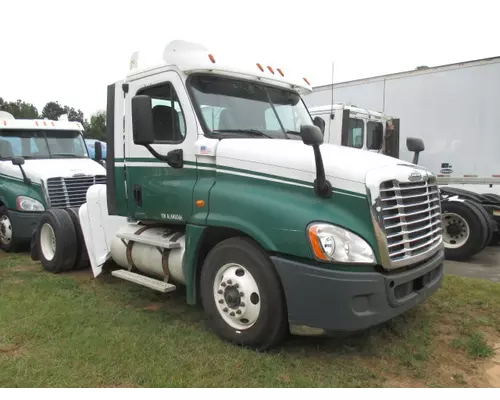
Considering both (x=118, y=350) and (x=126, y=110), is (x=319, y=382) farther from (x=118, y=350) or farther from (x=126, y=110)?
(x=126, y=110)

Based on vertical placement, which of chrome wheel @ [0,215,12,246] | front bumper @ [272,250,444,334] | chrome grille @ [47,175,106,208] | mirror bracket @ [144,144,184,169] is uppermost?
mirror bracket @ [144,144,184,169]

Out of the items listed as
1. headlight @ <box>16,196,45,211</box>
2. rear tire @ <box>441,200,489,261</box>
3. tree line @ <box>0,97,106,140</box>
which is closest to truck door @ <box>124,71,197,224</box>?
headlight @ <box>16,196,45,211</box>

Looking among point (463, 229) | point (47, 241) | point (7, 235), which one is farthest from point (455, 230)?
point (7, 235)

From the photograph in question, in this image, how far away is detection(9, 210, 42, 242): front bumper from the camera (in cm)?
778

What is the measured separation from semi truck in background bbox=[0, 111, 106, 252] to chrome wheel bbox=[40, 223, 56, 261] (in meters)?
1.04

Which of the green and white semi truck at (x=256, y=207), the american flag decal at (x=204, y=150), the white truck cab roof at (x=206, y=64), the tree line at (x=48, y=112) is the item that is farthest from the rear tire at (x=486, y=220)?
the tree line at (x=48, y=112)

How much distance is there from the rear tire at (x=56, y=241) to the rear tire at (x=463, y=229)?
241 inches

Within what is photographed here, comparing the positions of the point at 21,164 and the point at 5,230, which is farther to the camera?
the point at 5,230

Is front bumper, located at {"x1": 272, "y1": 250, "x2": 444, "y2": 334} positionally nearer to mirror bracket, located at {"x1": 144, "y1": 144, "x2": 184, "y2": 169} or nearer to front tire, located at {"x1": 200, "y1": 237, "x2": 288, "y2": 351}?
front tire, located at {"x1": 200, "y1": 237, "x2": 288, "y2": 351}

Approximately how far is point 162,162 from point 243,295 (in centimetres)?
174

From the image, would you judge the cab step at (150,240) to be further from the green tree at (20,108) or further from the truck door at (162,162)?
the green tree at (20,108)

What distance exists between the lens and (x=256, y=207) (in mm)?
3729

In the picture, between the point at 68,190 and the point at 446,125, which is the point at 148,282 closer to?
the point at 68,190

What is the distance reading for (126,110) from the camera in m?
5.19
